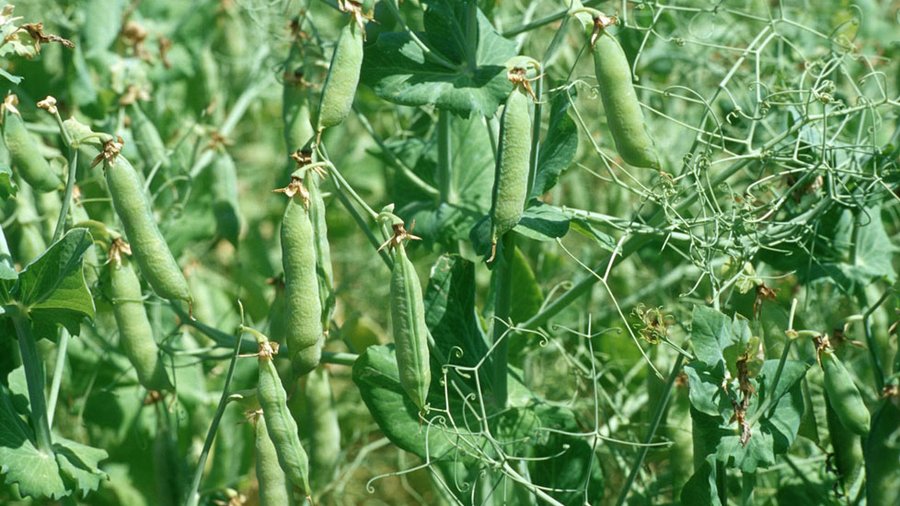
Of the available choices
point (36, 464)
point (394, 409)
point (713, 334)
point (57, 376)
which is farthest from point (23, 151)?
point (713, 334)

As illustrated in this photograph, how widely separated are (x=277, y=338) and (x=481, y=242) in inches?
19.9

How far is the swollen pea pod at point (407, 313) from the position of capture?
1.36 m

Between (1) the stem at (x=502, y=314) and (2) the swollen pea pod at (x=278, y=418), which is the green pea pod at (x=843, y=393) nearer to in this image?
(1) the stem at (x=502, y=314)

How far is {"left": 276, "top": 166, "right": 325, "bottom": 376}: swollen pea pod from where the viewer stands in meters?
1.34

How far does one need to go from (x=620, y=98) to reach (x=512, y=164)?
176 millimetres

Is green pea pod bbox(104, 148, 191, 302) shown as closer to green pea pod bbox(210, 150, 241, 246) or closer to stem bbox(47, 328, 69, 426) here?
stem bbox(47, 328, 69, 426)

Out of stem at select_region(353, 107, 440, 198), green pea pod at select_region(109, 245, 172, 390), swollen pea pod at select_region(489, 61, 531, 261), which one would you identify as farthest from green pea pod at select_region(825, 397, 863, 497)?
green pea pod at select_region(109, 245, 172, 390)

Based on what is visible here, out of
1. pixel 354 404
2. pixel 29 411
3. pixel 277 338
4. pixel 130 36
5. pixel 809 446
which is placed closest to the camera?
pixel 29 411

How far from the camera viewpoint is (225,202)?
2061mm

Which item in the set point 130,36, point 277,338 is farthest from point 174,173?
point 277,338

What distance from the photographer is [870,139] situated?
183 cm

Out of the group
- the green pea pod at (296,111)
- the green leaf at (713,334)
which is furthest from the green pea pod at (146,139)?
the green leaf at (713,334)

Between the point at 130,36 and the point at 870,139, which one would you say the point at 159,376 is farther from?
the point at 870,139

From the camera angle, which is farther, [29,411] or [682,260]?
[682,260]
